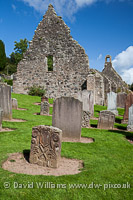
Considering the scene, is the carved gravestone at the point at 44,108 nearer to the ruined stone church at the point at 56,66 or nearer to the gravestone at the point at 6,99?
the gravestone at the point at 6,99

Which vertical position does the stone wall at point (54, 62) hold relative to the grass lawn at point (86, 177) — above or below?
above

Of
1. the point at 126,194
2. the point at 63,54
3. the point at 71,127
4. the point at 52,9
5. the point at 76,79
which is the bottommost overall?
the point at 126,194

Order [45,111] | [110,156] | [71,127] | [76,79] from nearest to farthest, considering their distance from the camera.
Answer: [110,156] < [71,127] < [45,111] < [76,79]

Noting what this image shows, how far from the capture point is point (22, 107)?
43.7 ft

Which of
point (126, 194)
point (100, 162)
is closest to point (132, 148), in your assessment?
point (100, 162)

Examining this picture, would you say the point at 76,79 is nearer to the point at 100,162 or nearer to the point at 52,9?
the point at 52,9

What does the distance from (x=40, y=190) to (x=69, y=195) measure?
546 mm

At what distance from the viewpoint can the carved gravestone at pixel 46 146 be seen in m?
4.46

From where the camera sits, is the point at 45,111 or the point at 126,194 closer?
the point at 126,194

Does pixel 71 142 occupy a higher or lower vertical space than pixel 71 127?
lower

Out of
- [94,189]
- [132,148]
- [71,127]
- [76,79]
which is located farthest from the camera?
[76,79]

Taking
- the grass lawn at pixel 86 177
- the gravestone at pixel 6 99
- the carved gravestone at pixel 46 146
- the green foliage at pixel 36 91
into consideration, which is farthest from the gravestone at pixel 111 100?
the carved gravestone at pixel 46 146

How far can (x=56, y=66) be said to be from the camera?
64.6 ft

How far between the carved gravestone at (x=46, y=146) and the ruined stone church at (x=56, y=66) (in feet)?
44.0
